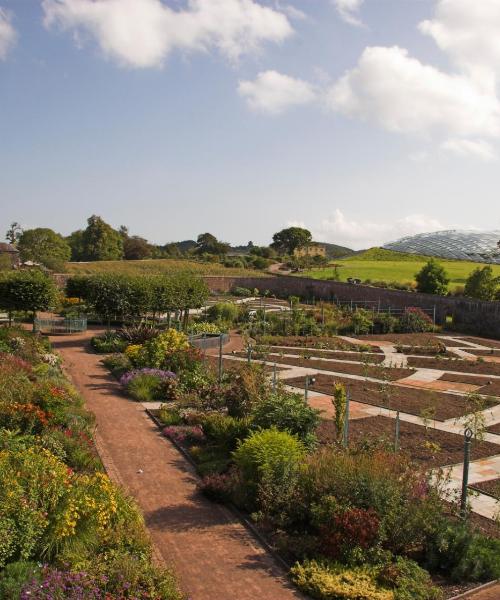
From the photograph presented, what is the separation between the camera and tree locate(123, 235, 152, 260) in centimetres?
8037

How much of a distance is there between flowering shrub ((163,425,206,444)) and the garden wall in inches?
864

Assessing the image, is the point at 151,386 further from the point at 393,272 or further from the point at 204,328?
the point at 393,272

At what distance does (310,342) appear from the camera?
81.4 feet

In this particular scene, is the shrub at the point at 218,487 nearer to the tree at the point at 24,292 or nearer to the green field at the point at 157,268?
the tree at the point at 24,292

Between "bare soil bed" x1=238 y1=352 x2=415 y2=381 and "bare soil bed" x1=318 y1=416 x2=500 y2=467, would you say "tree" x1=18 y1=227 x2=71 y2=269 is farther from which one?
"bare soil bed" x1=318 y1=416 x2=500 y2=467

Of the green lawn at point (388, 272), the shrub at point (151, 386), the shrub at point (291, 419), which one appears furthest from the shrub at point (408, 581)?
the green lawn at point (388, 272)

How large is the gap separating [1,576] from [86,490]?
1.54 meters

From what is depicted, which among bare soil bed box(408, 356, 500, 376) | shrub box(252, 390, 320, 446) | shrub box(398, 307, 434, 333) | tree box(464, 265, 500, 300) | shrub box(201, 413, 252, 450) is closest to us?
shrub box(252, 390, 320, 446)

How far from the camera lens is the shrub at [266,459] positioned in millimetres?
8516

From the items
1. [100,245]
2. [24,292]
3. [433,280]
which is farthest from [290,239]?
[24,292]

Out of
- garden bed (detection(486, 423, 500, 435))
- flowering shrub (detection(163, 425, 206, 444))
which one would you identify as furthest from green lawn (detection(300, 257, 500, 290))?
flowering shrub (detection(163, 425, 206, 444))

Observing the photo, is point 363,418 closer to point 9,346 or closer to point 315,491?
point 315,491

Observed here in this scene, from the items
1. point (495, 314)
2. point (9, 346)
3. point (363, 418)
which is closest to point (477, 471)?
point (363, 418)

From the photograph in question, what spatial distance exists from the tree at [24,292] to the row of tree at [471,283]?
25.3 m
